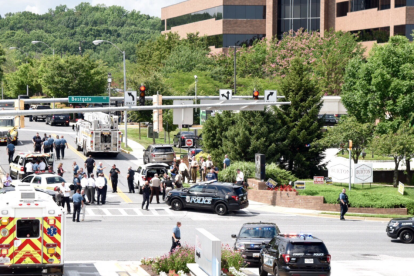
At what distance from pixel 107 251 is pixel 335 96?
6219 cm

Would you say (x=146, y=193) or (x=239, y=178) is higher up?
(x=239, y=178)

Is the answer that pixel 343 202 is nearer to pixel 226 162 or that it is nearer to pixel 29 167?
pixel 226 162

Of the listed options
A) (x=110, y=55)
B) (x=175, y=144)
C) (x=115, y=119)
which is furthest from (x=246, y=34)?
(x=110, y=55)

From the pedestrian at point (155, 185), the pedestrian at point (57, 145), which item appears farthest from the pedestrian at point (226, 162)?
the pedestrian at point (57, 145)

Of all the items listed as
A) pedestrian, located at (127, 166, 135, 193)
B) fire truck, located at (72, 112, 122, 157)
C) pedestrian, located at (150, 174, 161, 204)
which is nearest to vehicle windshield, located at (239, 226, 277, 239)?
pedestrian, located at (150, 174, 161, 204)

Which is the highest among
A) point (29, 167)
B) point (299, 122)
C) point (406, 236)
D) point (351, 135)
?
point (299, 122)

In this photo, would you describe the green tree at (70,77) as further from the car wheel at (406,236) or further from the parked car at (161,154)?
the car wheel at (406,236)

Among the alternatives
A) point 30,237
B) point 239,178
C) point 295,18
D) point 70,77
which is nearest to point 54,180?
point 239,178

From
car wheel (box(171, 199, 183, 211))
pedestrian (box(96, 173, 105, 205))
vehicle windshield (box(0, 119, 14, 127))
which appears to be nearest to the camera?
car wheel (box(171, 199, 183, 211))

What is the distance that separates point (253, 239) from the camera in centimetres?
2270

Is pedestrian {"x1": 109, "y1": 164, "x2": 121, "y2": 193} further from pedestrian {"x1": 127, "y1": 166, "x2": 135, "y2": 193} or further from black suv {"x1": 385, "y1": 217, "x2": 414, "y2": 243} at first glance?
black suv {"x1": 385, "y1": 217, "x2": 414, "y2": 243}

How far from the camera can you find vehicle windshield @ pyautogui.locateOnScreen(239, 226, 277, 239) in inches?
902

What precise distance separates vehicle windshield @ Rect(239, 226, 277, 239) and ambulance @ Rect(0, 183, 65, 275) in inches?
268

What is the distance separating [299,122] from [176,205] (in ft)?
49.0
